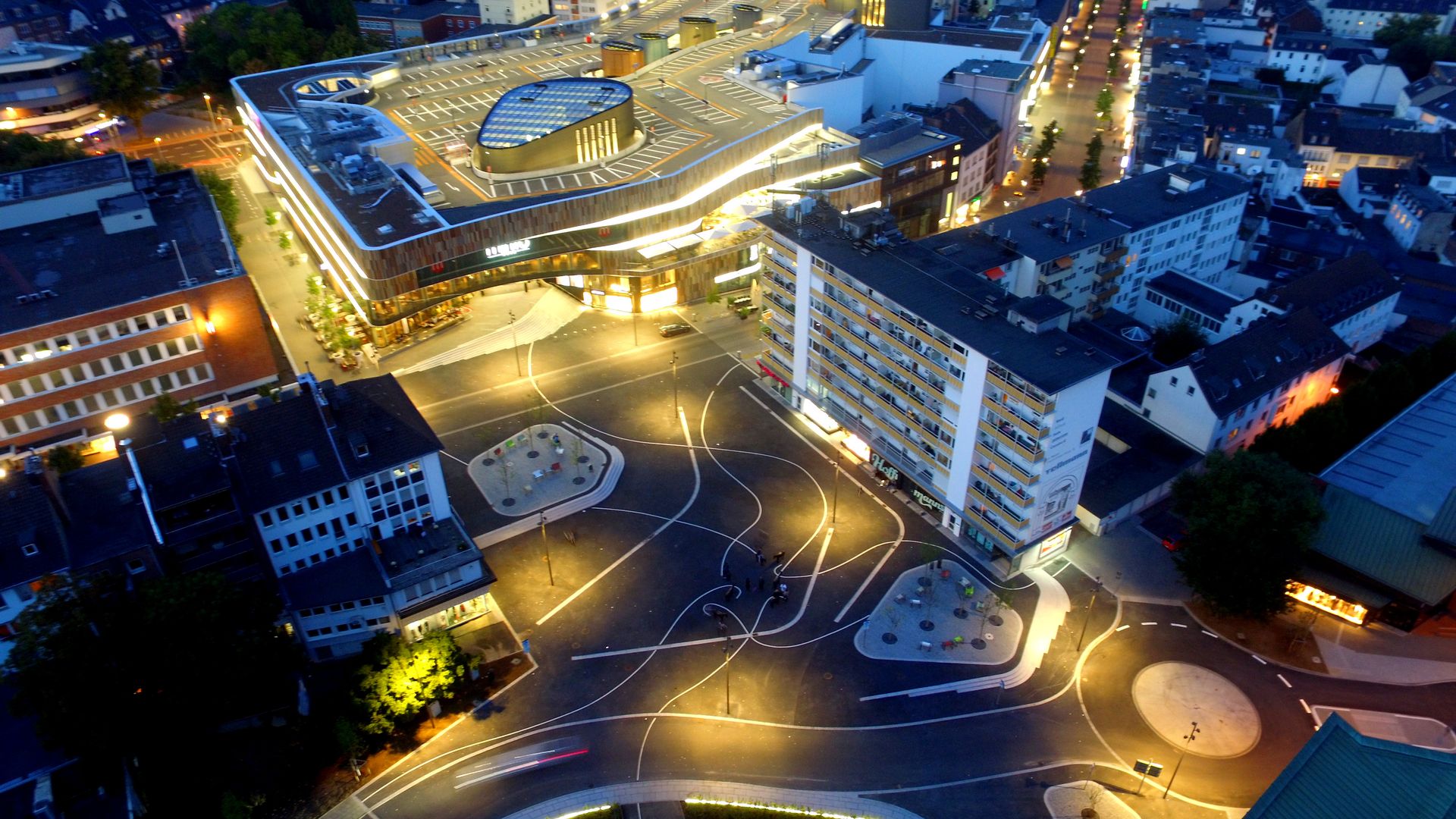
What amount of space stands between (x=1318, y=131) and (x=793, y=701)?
142m

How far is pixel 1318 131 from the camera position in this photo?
504 ft

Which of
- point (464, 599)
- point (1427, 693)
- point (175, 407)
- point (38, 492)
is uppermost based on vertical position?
point (38, 492)

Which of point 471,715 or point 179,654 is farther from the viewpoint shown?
point 471,715

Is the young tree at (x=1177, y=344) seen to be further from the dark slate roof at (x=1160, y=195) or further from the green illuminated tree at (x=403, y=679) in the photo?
the green illuminated tree at (x=403, y=679)

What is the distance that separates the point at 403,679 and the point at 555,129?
7452cm

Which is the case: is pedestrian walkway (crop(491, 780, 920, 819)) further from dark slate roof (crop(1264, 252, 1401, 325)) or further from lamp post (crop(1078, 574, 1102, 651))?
dark slate roof (crop(1264, 252, 1401, 325))

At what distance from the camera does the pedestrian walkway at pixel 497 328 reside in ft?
357

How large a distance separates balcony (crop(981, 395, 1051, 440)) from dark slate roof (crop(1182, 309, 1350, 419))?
25.8 metres

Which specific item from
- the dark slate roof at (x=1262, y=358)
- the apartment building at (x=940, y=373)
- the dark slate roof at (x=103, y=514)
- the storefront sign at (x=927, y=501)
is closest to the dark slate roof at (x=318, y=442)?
the dark slate roof at (x=103, y=514)

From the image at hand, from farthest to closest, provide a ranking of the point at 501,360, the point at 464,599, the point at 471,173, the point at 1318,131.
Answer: the point at 1318,131 → the point at 471,173 → the point at 501,360 → the point at 464,599

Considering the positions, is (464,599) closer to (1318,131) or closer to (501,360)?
(501,360)

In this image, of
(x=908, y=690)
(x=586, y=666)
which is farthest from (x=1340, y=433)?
(x=586, y=666)

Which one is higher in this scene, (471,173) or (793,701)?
(471,173)

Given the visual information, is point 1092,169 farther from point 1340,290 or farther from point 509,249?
point 509,249
